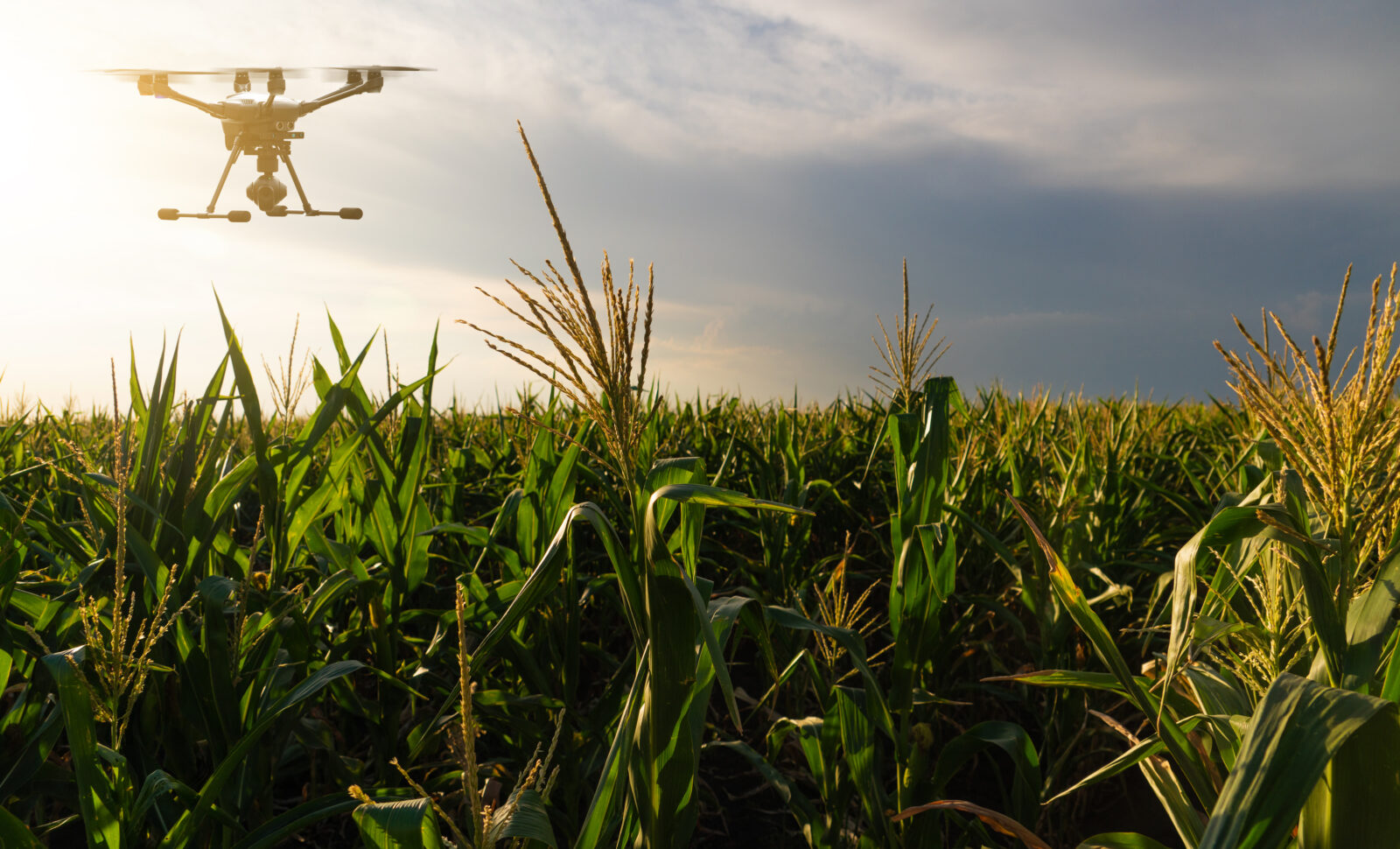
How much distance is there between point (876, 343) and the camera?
9.55 feet

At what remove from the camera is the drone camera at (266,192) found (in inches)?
720

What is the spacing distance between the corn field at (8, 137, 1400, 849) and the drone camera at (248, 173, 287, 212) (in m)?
17.7

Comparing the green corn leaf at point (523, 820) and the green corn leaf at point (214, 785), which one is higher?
the green corn leaf at point (523, 820)

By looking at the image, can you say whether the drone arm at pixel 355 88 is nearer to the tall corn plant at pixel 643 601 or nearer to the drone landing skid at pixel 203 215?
the drone landing skid at pixel 203 215

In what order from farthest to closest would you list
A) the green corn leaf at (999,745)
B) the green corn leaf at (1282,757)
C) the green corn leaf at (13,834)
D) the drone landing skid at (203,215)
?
the drone landing skid at (203,215)
the green corn leaf at (999,745)
the green corn leaf at (13,834)
the green corn leaf at (1282,757)

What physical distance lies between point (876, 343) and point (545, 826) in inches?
87.7

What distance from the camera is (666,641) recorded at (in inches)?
45.4

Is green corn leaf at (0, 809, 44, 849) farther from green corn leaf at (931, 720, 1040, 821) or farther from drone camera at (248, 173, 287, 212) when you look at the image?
drone camera at (248, 173, 287, 212)

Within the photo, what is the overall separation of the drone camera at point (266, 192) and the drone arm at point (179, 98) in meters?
1.76

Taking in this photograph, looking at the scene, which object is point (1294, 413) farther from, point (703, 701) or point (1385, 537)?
point (703, 701)

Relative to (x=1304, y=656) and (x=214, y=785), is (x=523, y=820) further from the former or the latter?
(x=1304, y=656)

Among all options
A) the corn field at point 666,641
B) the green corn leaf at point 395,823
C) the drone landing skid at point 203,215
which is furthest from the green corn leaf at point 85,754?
the drone landing skid at point 203,215

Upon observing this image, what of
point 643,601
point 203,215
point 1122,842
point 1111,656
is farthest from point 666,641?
point 203,215

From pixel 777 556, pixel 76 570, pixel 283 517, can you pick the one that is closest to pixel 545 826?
pixel 283 517
